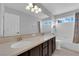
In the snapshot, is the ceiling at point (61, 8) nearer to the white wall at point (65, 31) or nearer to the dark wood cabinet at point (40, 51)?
the white wall at point (65, 31)

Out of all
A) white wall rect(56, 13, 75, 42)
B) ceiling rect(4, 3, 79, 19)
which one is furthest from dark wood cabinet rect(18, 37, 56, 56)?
white wall rect(56, 13, 75, 42)

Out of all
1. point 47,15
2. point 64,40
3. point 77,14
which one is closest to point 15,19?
point 47,15

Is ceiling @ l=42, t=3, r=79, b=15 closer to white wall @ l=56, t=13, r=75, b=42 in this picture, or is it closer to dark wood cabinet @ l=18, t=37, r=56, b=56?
white wall @ l=56, t=13, r=75, b=42

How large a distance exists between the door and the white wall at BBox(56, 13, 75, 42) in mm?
2184

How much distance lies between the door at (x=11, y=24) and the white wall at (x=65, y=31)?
2.18 m

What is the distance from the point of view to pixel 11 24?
2363 millimetres

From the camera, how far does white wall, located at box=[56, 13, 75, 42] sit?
430 centimetres

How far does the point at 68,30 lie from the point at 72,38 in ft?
1.46

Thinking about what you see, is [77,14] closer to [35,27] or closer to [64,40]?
[64,40]

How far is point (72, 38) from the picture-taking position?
4676 mm

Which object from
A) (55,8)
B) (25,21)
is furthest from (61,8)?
(25,21)

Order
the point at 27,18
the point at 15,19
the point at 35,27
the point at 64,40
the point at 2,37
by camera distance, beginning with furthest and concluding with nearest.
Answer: the point at 64,40 < the point at 35,27 < the point at 27,18 < the point at 15,19 < the point at 2,37

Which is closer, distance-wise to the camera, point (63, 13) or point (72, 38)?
point (63, 13)

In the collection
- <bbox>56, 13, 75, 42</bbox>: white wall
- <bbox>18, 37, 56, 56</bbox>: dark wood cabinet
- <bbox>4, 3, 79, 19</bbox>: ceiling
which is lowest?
<bbox>18, 37, 56, 56</bbox>: dark wood cabinet
